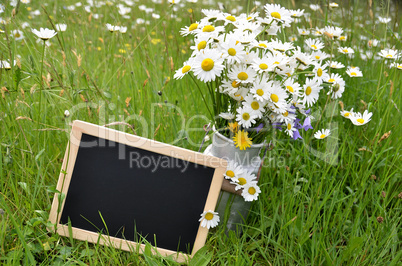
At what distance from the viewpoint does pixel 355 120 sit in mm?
1447

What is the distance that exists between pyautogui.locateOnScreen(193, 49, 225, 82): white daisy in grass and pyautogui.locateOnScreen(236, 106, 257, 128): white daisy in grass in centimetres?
13

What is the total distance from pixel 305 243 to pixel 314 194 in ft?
0.77

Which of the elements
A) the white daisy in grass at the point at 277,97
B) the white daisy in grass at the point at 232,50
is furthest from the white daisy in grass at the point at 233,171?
the white daisy in grass at the point at 232,50

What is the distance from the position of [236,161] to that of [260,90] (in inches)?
10.6

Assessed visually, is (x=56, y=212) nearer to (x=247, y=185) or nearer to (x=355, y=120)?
(x=247, y=185)

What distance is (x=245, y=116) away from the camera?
3.28 feet

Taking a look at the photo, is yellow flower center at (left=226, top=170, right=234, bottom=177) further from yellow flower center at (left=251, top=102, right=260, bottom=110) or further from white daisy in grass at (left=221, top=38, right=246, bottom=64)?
white daisy in grass at (left=221, top=38, right=246, bottom=64)

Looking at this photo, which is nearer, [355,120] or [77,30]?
[355,120]

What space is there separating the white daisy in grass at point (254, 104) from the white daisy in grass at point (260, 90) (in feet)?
0.06

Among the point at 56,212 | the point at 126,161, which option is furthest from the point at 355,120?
the point at 56,212

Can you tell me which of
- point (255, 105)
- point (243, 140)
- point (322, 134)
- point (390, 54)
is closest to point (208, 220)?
point (243, 140)

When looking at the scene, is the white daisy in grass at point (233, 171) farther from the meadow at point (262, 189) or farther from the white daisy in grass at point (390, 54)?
the white daisy in grass at point (390, 54)

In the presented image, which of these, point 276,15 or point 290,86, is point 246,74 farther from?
point 276,15

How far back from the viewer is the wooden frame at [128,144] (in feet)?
3.41
